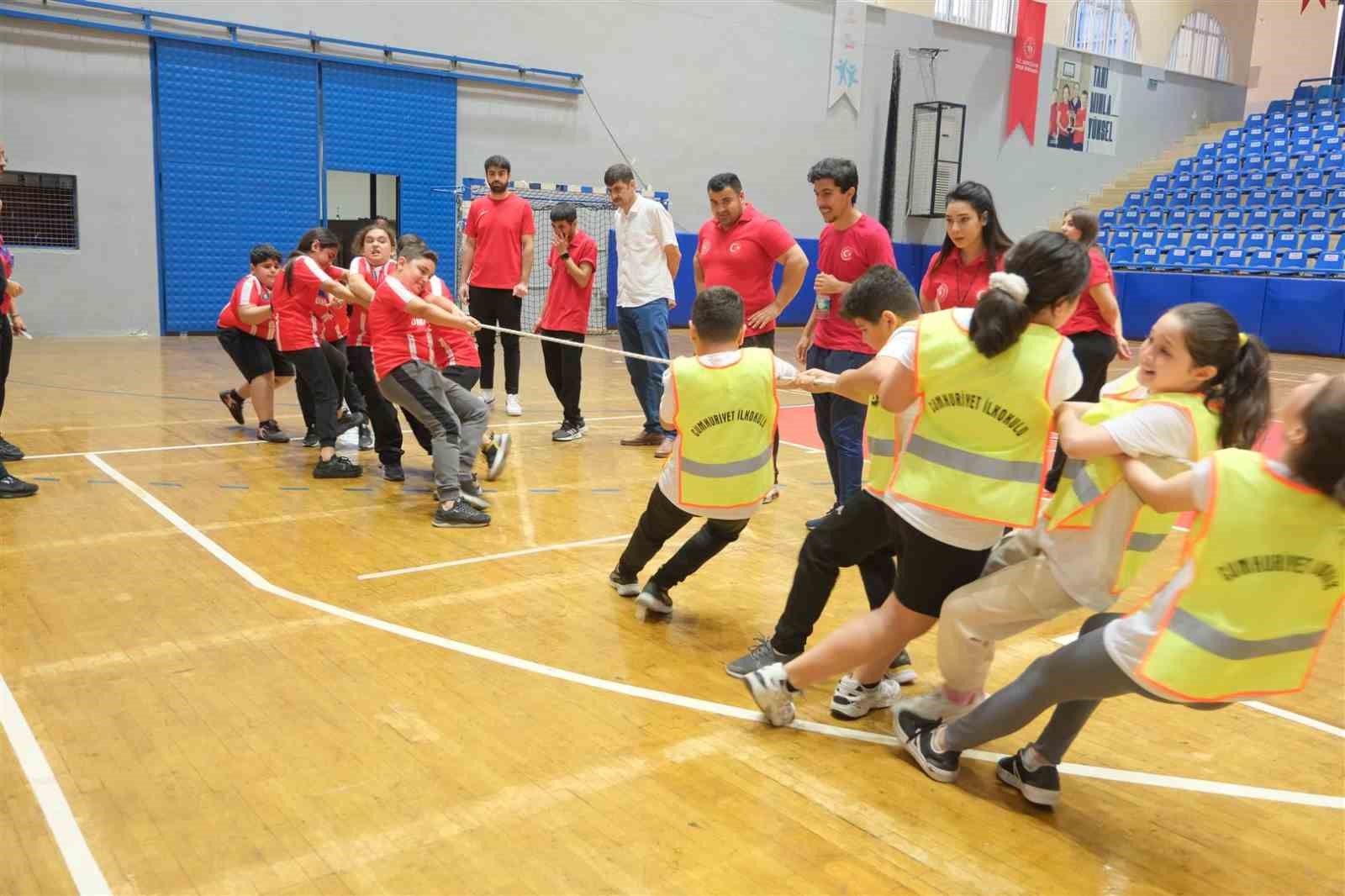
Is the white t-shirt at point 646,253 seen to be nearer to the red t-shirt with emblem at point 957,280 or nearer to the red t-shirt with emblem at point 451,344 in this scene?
the red t-shirt with emblem at point 451,344

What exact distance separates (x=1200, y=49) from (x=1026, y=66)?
6203 millimetres

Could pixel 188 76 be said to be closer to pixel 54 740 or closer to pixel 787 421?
pixel 787 421

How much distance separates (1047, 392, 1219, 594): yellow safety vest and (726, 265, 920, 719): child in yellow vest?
1.84 feet

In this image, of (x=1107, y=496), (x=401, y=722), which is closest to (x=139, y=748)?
(x=401, y=722)

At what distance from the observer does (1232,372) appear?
2.44m

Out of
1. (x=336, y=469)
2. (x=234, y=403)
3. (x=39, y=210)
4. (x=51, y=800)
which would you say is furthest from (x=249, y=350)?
(x=39, y=210)

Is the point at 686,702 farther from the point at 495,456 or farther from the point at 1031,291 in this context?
the point at 495,456

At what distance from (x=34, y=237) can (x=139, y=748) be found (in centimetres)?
1068

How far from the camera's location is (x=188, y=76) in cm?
1202

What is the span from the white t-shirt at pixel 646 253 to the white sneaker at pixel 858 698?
411cm

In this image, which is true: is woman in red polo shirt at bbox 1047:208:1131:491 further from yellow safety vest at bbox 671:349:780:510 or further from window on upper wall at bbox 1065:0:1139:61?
window on upper wall at bbox 1065:0:1139:61

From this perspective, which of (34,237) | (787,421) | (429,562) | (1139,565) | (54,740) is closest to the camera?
(1139,565)

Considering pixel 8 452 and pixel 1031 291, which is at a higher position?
pixel 1031 291

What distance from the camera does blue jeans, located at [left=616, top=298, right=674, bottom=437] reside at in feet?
23.1
